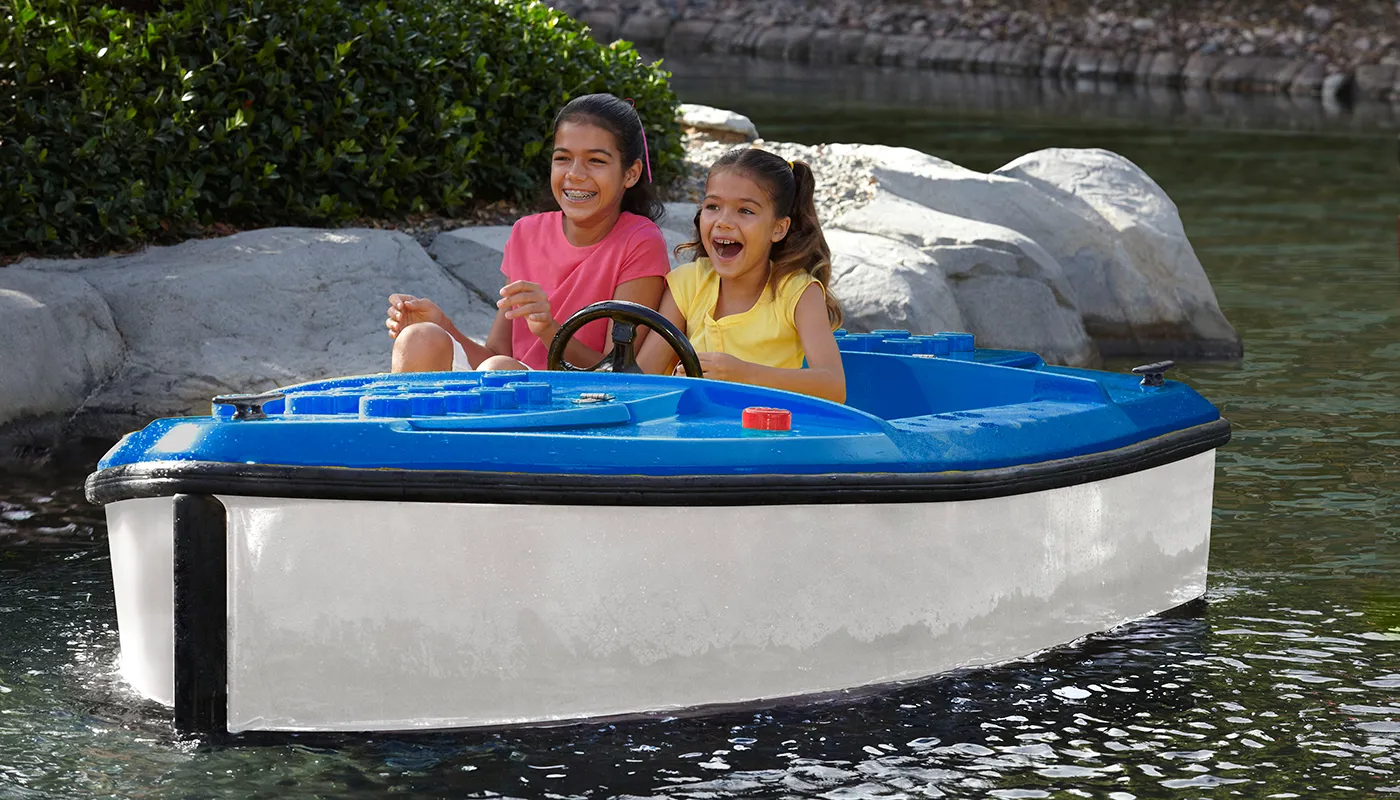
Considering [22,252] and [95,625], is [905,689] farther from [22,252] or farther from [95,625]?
[22,252]

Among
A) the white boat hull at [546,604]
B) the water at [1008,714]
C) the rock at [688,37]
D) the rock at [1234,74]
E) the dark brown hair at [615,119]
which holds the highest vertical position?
the rock at [688,37]

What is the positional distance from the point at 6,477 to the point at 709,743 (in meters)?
3.32

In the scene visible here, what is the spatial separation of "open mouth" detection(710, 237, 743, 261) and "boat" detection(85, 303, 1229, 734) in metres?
0.51

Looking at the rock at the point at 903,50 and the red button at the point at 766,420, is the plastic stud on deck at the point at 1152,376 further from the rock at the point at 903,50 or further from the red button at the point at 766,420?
the rock at the point at 903,50

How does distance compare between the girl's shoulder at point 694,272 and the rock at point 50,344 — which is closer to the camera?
the girl's shoulder at point 694,272

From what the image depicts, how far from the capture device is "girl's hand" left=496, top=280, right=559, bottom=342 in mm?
4812

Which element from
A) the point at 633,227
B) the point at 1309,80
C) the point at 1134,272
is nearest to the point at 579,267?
the point at 633,227

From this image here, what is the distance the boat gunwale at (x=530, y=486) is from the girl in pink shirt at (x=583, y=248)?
3.68 feet

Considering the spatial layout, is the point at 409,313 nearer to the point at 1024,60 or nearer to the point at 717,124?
the point at 717,124

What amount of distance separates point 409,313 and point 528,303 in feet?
1.24

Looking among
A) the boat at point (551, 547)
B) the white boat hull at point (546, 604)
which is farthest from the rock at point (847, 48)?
the white boat hull at point (546, 604)

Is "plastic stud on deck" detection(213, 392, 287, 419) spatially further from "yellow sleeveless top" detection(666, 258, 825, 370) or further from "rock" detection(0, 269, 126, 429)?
"rock" detection(0, 269, 126, 429)

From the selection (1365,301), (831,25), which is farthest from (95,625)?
(831,25)

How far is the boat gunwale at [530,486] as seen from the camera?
3.69m
